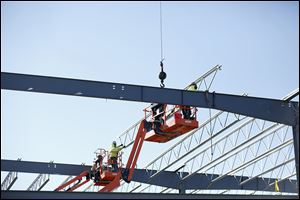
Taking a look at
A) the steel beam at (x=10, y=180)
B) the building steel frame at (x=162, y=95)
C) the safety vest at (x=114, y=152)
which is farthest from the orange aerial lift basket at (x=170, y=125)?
the steel beam at (x=10, y=180)

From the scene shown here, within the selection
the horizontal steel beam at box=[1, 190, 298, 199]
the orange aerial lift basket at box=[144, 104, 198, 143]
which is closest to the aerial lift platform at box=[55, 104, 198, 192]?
the orange aerial lift basket at box=[144, 104, 198, 143]

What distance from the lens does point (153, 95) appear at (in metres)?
21.7

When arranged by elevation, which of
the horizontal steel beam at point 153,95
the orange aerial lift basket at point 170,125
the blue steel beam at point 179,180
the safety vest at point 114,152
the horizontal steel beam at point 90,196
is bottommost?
the horizontal steel beam at point 90,196

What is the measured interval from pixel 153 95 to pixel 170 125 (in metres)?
2.88

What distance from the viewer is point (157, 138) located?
25.2m

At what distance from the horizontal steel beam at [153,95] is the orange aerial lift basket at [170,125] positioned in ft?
6.15

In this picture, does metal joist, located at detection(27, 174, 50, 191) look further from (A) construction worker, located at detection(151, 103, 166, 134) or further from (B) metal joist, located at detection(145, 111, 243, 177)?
(A) construction worker, located at detection(151, 103, 166, 134)

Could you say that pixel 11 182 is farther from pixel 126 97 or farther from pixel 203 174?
pixel 126 97

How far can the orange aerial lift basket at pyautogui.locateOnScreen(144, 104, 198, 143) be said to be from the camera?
78.4 feet

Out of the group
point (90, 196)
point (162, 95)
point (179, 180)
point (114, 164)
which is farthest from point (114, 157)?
point (90, 196)

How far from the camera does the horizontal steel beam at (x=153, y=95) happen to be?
1992cm

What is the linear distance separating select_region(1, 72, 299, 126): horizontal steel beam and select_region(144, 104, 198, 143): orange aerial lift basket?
187 cm

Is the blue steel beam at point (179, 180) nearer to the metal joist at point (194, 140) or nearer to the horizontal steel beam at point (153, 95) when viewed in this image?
the metal joist at point (194, 140)

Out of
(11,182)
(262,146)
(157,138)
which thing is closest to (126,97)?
(157,138)
